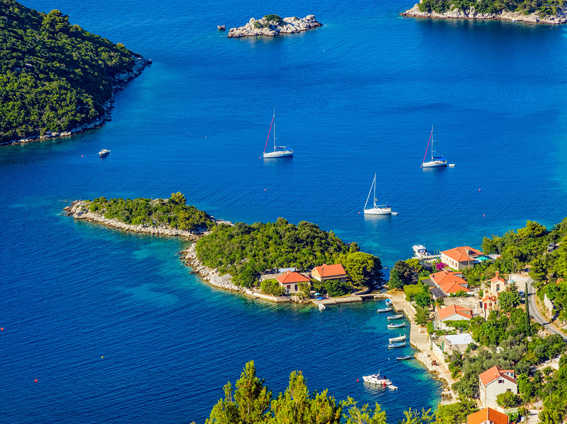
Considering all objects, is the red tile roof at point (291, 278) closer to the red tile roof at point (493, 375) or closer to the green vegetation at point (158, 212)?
the green vegetation at point (158, 212)

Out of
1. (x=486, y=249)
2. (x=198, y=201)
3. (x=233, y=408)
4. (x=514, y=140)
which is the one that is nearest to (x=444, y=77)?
(x=514, y=140)

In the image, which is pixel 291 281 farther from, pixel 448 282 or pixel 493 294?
pixel 493 294

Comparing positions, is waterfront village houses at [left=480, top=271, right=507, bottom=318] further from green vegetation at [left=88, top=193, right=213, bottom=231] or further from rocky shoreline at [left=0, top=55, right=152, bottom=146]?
rocky shoreline at [left=0, top=55, right=152, bottom=146]

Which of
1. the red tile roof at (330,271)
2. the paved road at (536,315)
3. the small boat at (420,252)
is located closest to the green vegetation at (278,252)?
the red tile roof at (330,271)

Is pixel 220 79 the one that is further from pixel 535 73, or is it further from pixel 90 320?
pixel 90 320

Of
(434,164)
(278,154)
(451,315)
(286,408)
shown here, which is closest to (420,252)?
(451,315)

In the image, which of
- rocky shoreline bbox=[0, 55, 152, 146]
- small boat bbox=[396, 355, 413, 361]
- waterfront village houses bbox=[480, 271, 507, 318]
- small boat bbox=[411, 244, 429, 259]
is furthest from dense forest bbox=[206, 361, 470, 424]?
rocky shoreline bbox=[0, 55, 152, 146]
